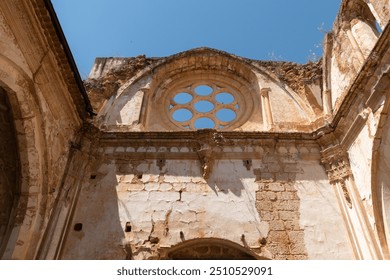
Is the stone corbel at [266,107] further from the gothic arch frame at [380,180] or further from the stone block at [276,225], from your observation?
the gothic arch frame at [380,180]

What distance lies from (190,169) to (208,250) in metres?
1.59

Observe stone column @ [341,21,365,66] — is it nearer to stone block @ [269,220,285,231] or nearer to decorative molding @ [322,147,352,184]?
decorative molding @ [322,147,352,184]

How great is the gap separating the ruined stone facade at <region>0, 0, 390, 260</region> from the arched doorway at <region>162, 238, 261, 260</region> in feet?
0.08

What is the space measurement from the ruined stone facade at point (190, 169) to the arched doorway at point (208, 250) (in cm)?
2

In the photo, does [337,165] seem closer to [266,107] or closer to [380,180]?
[380,180]

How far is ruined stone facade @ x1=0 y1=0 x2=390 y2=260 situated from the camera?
199 inches

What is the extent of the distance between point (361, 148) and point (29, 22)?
5.50m

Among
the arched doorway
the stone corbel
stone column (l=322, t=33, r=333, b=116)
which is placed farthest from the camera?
the stone corbel

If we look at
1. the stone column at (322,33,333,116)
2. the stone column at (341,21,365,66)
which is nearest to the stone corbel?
the stone column at (322,33,333,116)

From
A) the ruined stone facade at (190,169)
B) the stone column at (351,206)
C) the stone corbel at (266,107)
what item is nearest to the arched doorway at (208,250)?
the ruined stone facade at (190,169)

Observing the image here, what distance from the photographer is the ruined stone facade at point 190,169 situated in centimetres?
505

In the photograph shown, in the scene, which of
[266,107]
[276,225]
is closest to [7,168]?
[276,225]

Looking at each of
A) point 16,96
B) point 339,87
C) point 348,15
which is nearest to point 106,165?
point 16,96

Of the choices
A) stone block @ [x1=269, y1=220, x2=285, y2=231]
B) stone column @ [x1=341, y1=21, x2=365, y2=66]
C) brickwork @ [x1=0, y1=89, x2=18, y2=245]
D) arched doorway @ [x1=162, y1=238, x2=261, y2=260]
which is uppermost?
stone column @ [x1=341, y1=21, x2=365, y2=66]
